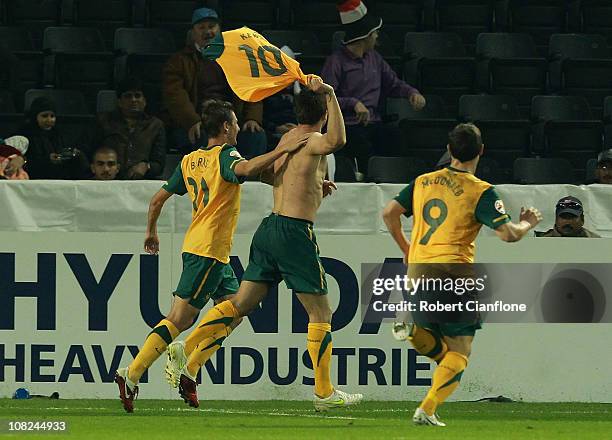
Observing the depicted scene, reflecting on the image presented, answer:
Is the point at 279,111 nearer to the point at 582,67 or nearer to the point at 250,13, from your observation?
the point at 250,13

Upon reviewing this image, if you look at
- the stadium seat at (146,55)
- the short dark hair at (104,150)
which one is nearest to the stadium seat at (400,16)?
the stadium seat at (146,55)

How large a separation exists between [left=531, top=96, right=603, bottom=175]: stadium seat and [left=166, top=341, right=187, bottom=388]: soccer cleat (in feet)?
20.7

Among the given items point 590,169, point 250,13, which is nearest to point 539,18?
point 590,169

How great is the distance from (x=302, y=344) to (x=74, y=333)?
5.47ft

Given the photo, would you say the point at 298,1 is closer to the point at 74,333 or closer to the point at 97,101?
the point at 97,101

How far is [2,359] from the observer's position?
11.3 meters

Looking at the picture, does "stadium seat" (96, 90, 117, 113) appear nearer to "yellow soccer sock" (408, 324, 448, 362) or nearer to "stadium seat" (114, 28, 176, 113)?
"stadium seat" (114, 28, 176, 113)

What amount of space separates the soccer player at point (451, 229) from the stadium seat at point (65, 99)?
6452mm

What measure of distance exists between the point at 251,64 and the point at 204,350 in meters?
1.96

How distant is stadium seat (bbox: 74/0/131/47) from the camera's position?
16.1 m

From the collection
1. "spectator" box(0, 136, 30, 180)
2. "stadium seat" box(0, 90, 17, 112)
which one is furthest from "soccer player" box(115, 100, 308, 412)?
"stadium seat" box(0, 90, 17, 112)

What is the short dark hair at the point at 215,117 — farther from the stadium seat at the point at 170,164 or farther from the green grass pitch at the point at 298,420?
the stadium seat at the point at 170,164

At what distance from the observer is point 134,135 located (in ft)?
43.4

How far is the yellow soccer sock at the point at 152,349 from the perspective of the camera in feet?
32.4
